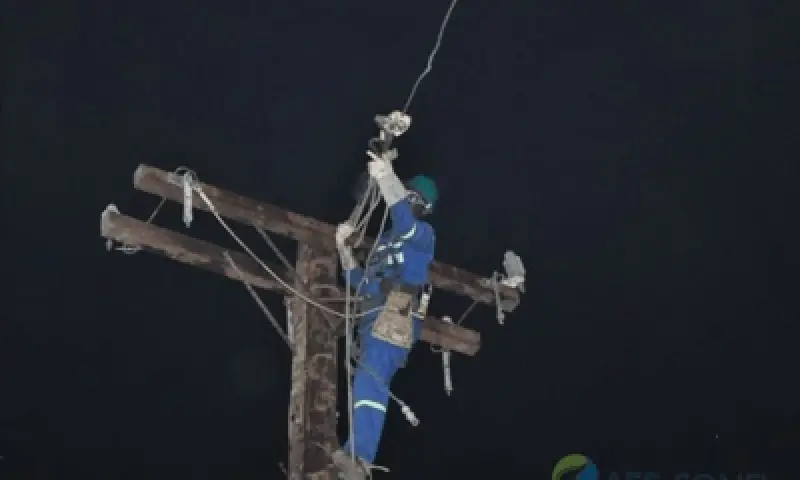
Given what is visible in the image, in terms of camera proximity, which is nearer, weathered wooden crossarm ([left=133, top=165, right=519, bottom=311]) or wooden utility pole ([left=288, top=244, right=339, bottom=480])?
wooden utility pole ([left=288, top=244, right=339, bottom=480])

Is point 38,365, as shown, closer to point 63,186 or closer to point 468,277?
point 63,186

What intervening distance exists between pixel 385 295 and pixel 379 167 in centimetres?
80

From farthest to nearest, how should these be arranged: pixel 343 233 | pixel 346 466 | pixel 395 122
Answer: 1. pixel 343 233
2. pixel 395 122
3. pixel 346 466

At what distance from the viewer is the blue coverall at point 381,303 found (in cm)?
473

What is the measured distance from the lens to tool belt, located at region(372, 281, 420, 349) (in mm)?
4934

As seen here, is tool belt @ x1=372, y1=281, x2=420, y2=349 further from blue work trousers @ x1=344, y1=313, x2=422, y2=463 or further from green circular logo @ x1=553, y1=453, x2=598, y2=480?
green circular logo @ x1=553, y1=453, x2=598, y2=480

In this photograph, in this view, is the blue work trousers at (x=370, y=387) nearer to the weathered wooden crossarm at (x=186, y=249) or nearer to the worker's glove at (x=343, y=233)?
the weathered wooden crossarm at (x=186, y=249)

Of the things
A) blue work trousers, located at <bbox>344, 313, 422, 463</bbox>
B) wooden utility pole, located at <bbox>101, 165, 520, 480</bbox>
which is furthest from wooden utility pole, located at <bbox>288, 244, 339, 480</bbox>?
blue work trousers, located at <bbox>344, 313, 422, 463</bbox>

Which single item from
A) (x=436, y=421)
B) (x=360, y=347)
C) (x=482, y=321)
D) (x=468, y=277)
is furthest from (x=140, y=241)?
(x=436, y=421)

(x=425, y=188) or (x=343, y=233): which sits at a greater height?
(x=425, y=188)

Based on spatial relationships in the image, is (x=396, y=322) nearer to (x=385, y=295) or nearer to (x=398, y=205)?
(x=385, y=295)

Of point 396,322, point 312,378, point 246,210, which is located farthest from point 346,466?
point 246,210

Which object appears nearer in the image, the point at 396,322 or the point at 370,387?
the point at 370,387

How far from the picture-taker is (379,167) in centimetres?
473
